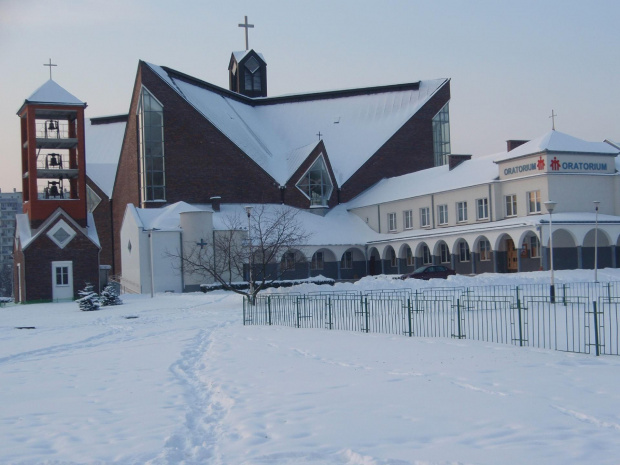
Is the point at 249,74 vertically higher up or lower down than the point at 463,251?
higher up

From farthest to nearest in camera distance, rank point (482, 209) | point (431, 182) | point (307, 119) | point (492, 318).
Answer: point (307, 119) → point (431, 182) → point (482, 209) → point (492, 318)

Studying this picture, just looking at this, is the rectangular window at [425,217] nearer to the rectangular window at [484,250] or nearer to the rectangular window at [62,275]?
the rectangular window at [484,250]

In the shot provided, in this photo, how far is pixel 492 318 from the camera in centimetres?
2242

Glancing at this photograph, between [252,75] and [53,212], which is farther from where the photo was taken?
[252,75]

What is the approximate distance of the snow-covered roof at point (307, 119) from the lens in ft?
207

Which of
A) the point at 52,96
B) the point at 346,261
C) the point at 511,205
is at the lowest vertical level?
the point at 346,261

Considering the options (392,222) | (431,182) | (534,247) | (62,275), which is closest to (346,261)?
(392,222)

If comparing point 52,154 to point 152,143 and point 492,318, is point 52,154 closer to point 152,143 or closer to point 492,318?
point 152,143

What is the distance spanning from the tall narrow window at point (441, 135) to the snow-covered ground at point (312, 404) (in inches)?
2013

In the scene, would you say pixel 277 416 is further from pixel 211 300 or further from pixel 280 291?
pixel 211 300

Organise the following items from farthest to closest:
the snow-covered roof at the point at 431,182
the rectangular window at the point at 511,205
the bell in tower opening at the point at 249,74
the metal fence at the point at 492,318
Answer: the bell in tower opening at the point at 249,74 → the snow-covered roof at the point at 431,182 → the rectangular window at the point at 511,205 → the metal fence at the point at 492,318

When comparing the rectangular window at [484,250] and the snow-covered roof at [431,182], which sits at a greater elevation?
the snow-covered roof at [431,182]

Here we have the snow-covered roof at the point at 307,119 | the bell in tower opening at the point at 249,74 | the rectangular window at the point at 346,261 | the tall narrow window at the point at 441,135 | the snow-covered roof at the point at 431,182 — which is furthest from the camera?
the bell in tower opening at the point at 249,74

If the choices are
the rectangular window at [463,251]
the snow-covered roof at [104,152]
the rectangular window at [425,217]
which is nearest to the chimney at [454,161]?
the rectangular window at [425,217]
